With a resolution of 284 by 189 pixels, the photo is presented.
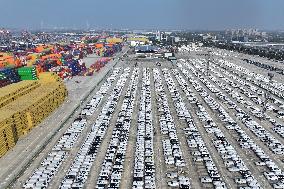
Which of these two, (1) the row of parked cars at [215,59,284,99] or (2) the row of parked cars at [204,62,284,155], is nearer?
(2) the row of parked cars at [204,62,284,155]

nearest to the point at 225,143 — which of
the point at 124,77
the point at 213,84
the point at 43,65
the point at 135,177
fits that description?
the point at 135,177

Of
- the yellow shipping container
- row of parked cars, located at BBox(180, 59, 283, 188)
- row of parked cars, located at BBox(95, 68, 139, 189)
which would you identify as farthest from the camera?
the yellow shipping container

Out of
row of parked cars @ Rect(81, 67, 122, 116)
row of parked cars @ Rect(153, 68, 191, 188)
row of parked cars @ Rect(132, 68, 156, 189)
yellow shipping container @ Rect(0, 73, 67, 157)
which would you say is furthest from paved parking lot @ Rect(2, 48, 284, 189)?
yellow shipping container @ Rect(0, 73, 67, 157)

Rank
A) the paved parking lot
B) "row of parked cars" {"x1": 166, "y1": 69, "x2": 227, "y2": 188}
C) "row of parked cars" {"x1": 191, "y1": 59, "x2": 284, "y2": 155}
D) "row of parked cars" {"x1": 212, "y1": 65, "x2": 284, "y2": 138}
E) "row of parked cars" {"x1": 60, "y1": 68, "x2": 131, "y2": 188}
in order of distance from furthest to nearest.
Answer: "row of parked cars" {"x1": 212, "y1": 65, "x2": 284, "y2": 138}, "row of parked cars" {"x1": 191, "y1": 59, "x2": 284, "y2": 155}, the paved parking lot, "row of parked cars" {"x1": 60, "y1": 68, "x2": 131, "y2": 188}, "row of parked cars" {"x1": 166, "y1": 69, "x2": 227, "y2": 188}

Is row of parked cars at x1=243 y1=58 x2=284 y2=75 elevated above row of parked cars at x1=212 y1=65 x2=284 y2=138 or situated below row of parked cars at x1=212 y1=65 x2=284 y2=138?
below

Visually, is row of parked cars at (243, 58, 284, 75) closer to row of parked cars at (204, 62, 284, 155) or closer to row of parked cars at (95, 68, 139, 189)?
row of parked cars at (204, 62, 284, 155)

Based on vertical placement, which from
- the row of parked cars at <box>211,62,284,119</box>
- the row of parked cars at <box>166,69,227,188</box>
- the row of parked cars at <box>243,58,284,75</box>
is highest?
the row of parked cars at <box>166,69,227,188</box>

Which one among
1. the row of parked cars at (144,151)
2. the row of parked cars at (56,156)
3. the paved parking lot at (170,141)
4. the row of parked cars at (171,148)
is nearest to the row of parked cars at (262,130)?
the paved parking lot at (170,141)
